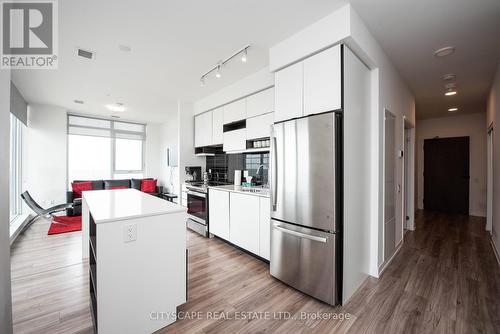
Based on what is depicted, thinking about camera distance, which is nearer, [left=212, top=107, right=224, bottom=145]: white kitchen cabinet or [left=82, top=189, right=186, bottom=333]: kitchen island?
[left=82, top=189, right=186, bottom=333]: kitchen island

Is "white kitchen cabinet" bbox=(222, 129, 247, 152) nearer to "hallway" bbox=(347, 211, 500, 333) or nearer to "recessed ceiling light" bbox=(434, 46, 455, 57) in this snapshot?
"hallway" bbox=(347, 211, 500, 333)

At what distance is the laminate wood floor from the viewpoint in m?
1.69

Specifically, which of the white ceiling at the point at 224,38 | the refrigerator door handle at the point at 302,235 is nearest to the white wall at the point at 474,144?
the white ceiling at the point at 224,38

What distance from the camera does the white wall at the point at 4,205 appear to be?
1150 millimetres

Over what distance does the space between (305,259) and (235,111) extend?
2660 millimetres

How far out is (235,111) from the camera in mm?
3705

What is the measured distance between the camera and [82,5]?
74.8 inches

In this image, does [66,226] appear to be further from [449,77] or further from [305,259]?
[449,77]

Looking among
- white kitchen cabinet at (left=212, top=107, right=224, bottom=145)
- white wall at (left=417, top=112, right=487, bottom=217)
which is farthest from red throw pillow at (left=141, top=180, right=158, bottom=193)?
white wall at (left=417, top=112, right=487, bottom=217)

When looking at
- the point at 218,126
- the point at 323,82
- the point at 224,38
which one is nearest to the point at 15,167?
the point at 218,126

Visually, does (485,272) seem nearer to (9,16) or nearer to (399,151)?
(399,151)

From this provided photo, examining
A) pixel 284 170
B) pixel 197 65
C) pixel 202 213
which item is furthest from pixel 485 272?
pixel 197 65

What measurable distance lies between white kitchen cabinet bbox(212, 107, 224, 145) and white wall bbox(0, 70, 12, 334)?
2935 millimetres

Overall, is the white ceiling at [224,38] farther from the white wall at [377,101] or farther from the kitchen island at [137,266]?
the kitchen island at [137,266]
